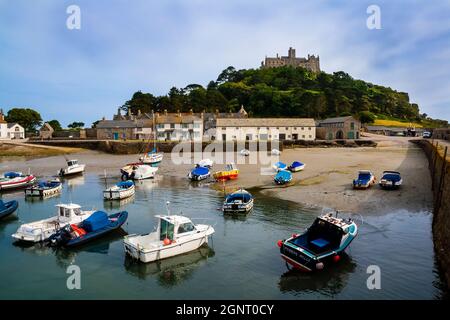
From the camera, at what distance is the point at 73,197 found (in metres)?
35.9

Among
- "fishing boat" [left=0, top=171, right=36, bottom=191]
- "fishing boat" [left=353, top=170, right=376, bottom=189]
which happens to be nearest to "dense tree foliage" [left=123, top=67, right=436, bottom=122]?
"fishing boat" [left=0, top=171, right=36, bottom=191]

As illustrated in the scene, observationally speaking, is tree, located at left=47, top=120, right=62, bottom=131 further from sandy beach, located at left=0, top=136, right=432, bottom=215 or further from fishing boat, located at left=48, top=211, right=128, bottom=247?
fishing boat, located at left=48, top=211, right=128, bottom=247

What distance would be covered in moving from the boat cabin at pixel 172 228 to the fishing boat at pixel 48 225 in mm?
6785

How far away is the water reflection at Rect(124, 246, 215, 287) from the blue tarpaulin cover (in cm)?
391

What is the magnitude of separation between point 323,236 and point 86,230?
45.1 feet

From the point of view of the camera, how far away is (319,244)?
18609mm

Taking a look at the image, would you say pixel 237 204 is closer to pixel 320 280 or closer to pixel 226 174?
pixel 320 280

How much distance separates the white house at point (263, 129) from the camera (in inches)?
3546

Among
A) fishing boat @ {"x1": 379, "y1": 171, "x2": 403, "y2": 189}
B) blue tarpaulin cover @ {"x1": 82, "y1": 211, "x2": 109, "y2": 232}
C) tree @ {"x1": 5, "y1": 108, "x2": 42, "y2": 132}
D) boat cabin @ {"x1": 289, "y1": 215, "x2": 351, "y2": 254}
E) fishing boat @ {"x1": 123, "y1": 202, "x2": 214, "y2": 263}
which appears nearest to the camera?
boat cabin @ {"x1": 289, "y1": 215, "x2": 351, "y2": 254}

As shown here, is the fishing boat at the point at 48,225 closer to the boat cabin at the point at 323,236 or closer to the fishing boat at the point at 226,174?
the boat cabin at the point at 323,236

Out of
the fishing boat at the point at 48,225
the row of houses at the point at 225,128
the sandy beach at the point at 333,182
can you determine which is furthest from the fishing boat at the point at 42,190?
the row of houses at the point at 225,128

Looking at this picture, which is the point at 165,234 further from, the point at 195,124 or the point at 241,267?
the point at 195,124

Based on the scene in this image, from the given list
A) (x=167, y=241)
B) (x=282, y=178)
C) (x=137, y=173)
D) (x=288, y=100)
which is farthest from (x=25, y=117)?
(x=167, y=241)

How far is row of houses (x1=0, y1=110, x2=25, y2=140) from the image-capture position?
103069 mm
